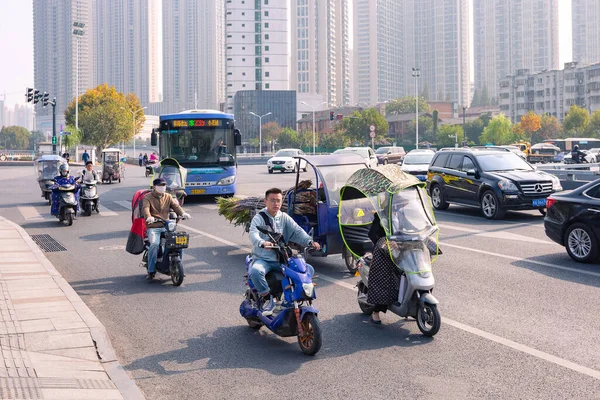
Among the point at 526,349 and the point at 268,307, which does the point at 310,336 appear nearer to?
the point at 268,307

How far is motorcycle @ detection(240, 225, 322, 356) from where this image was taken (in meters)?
6.76

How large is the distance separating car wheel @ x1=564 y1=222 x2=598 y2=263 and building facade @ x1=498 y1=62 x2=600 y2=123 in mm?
131106

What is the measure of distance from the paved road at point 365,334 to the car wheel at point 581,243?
22 centimetres

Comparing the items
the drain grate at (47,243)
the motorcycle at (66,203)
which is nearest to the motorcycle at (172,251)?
the drain grate at (47,243)

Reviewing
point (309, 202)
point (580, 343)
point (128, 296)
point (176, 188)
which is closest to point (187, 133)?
point (176, 188)

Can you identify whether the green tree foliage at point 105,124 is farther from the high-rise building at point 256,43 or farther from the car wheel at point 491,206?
the car wheel at point 491,206

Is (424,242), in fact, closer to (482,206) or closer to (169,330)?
(169,330)

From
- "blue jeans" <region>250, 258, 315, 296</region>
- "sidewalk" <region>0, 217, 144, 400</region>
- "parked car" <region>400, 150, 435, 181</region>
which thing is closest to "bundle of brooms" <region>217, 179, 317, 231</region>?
"sidewalk" <region>0, 217, 144, 400</region>

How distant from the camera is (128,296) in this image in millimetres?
9938

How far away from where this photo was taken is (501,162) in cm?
1978

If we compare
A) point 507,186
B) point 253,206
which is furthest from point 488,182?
point 253,206

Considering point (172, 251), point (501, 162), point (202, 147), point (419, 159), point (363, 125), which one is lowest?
point (172, 251)

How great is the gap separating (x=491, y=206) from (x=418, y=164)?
12.7 meters

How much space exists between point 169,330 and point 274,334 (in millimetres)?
1197
